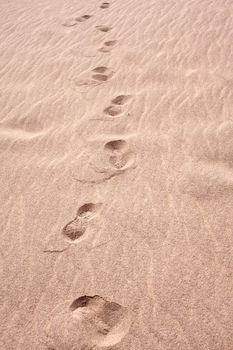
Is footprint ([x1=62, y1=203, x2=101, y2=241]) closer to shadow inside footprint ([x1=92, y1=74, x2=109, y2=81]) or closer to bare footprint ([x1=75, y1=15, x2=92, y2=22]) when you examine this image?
shadow inside footprint ([x1=92, y1=74, x2=109, y2=81])

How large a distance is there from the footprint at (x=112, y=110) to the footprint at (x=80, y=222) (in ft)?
4.06

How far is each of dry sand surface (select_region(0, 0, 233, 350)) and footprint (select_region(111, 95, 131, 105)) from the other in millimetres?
11

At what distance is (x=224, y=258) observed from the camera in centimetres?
229

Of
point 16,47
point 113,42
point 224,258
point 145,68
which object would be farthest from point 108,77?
point 224,258

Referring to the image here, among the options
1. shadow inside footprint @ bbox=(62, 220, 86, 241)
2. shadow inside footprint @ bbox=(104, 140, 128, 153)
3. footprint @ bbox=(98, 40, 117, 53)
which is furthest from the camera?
footprint @ bbox=(98, 40, 117, 53)

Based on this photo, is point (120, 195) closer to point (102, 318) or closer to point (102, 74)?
point (102, 318)

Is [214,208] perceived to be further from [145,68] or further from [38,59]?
[38,59]

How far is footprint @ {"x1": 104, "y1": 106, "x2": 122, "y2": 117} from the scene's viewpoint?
3.68m

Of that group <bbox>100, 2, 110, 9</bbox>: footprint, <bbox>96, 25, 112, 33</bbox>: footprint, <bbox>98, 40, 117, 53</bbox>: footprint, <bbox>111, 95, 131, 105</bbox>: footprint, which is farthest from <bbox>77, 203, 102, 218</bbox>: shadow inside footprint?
<bbox>100, 2, 110, 9</bbox>: footprint

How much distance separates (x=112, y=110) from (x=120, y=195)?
4.04ft

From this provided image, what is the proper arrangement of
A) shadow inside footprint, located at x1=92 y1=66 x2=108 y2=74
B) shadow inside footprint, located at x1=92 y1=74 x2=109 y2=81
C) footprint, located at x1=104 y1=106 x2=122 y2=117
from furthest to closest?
shadow inside footprint, located at x1=92 y1=66 x2=108 y2=74 → shadow inside footprint, located at x1=92 y1=74 x2=109 y2=81 → footprint, located at x1=104 y1=106 x2=122 y2=117

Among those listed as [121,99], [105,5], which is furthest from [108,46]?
[105,5]

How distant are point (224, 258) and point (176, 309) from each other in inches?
18.0

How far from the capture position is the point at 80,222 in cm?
265
